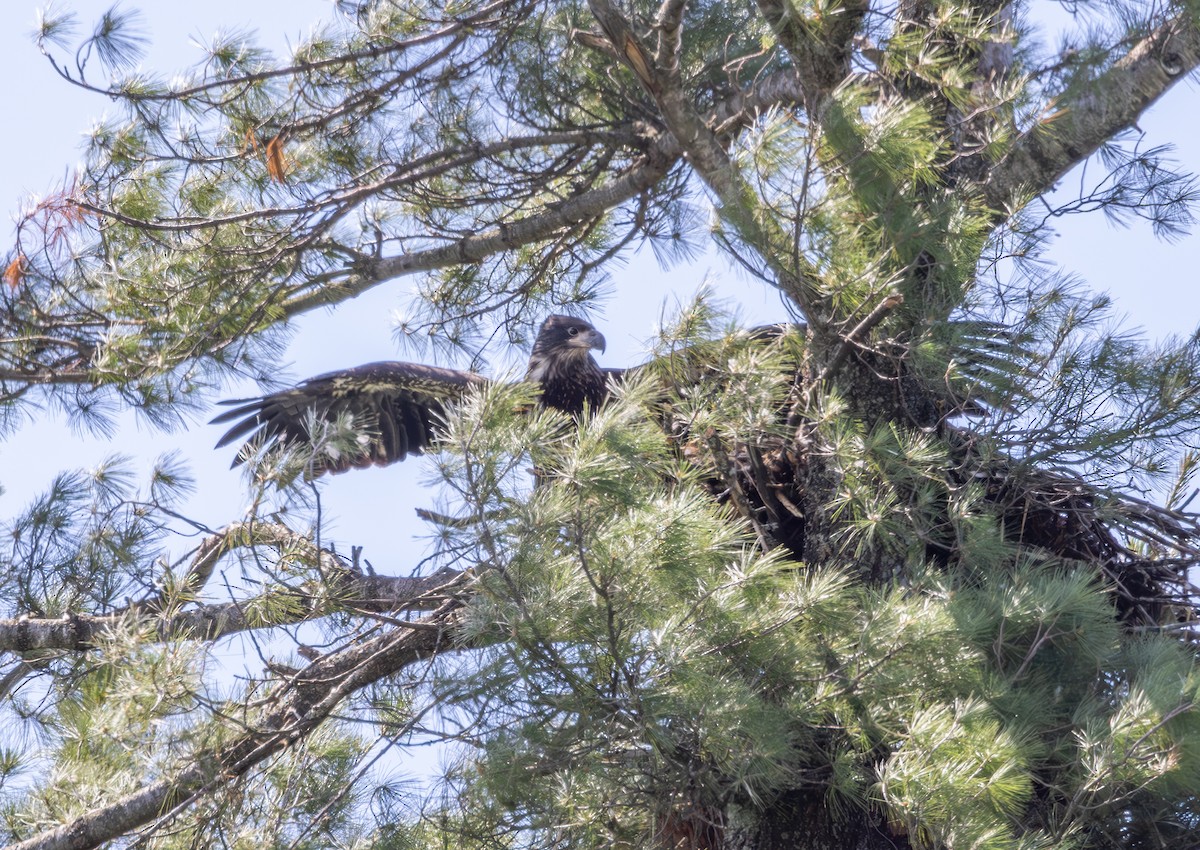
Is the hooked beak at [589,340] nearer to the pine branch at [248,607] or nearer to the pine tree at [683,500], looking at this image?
the pine tree at [683,500]

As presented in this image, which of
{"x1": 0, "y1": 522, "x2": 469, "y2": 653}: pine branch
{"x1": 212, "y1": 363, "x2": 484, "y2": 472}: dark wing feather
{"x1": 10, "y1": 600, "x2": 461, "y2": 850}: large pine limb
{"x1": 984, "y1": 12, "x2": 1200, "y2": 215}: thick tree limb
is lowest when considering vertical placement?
{"x1": 10, "y1": 600, "x2": 461, "y2": 850}: large pine limb

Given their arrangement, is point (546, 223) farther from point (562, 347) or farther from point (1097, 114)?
point (1097, 114)

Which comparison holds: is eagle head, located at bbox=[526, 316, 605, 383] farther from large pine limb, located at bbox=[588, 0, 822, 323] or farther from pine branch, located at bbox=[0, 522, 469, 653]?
large pine limb, located at bbox=[588, 0, 822, 323]

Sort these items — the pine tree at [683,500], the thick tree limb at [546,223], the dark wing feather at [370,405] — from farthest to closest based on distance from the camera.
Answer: the dark wing feather at [370,405] < the thick tree limb at [546,223] < the pine tree at [683,500]

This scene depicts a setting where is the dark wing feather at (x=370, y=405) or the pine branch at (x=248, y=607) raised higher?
the dark wing feather at (x=370, y=405)

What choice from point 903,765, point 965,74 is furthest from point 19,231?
point 903,765

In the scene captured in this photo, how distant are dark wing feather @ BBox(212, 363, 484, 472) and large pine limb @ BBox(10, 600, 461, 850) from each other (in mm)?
1579

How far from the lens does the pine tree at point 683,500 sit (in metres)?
2.69

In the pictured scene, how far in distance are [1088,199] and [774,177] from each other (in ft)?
5.14

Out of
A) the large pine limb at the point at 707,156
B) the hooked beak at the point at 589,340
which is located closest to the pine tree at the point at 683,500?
the large pine limb at the point at 707,156

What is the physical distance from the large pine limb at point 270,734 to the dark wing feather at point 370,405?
62.2 inches

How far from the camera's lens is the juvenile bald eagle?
5402 millimetres

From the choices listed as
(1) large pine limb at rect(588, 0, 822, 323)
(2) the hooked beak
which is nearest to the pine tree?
(1) large pine limb at rect(588, 0, 822, 323)

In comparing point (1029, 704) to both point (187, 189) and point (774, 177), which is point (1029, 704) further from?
point (187, 189)
